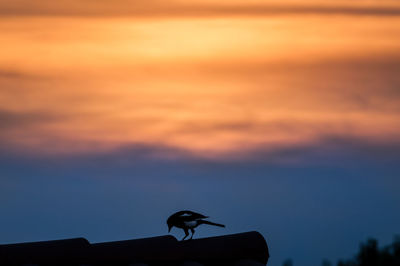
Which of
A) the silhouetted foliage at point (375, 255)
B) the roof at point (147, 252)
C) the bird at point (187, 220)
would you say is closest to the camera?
the roof at point (147, 252)

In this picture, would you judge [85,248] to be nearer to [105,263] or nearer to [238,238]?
[105,263]

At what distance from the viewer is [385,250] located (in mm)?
48656

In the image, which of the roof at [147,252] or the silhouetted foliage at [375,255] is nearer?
the roof at [147,252]

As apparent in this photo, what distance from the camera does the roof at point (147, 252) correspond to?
31.0 feet

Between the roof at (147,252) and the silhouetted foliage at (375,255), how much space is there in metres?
38.4

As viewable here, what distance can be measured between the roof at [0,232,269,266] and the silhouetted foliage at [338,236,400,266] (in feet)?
126

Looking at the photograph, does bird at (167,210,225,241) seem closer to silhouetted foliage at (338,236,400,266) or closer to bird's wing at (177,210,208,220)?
bird's wing at (177,210,208,220)

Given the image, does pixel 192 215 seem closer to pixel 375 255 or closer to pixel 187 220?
pixel 187 220

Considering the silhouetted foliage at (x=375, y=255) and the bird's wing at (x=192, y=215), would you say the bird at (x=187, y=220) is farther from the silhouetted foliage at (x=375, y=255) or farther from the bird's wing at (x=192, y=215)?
the silhouetted foliage at (x=375, y=255)

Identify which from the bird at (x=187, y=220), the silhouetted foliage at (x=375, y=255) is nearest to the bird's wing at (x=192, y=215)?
the bird at (x=187, y=220)

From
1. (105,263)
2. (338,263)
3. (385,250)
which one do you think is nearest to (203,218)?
(105,263)

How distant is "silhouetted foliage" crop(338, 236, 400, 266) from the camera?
154 ft

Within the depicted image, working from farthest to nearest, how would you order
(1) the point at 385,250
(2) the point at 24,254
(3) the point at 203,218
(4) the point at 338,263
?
→ (4) the point at 338,263 < (1) the point at 385,250 < (3) the point at 203,218 < (2) the point at 24,254

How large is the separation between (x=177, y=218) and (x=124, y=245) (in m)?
2.03
